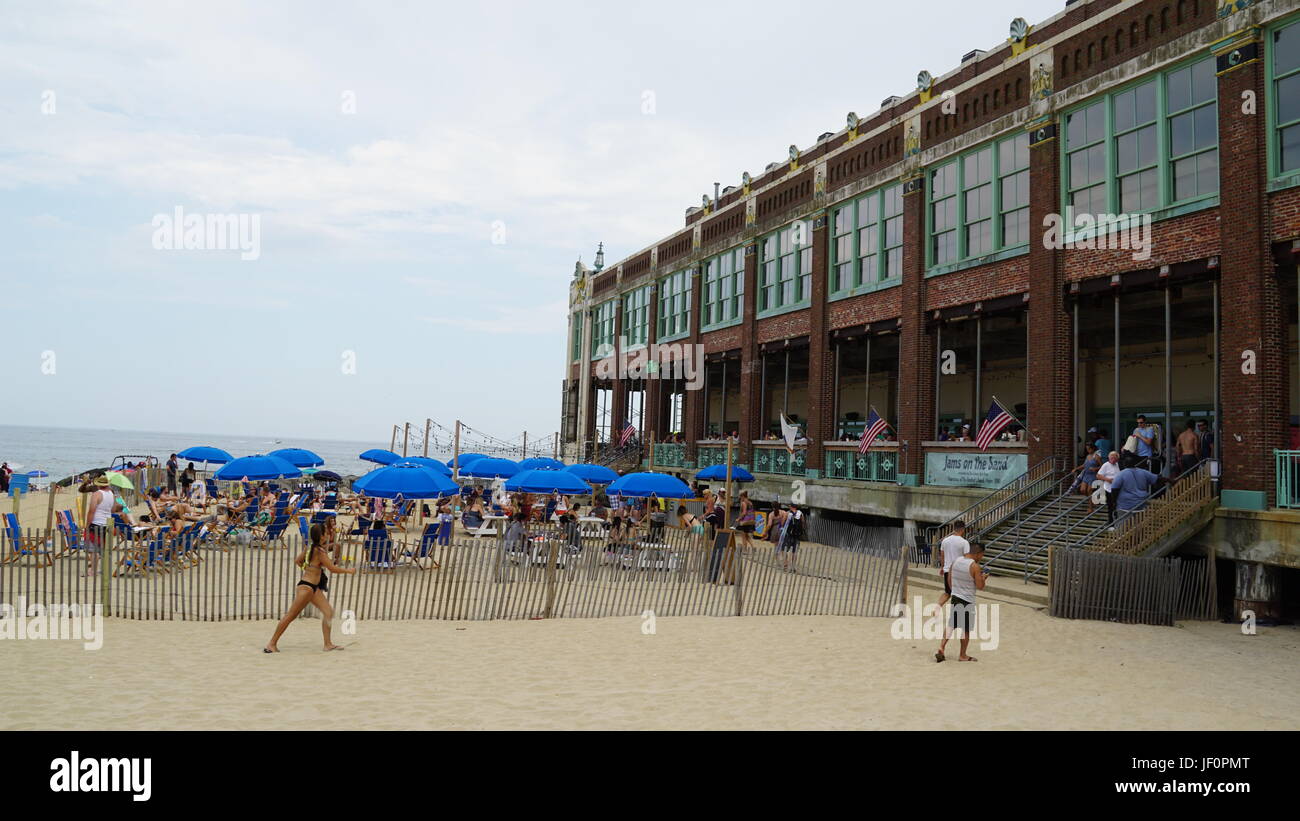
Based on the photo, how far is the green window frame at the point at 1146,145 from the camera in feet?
55.4

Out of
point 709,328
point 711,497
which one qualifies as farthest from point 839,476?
point 709,328

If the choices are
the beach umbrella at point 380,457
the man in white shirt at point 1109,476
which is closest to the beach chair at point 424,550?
the man in white shirt at point 1109,476

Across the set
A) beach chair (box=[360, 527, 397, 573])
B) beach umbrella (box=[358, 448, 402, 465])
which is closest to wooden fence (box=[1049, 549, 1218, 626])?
beach chair (box=[360, 527, 397, 573])

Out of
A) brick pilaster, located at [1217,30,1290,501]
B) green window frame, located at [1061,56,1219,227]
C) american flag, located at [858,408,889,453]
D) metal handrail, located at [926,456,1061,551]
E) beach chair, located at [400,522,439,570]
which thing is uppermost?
green window frame, located at [1061,56,1219,227]

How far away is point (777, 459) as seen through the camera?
29.6m

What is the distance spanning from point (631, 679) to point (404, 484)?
8.80 meters

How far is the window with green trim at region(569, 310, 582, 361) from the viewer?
159 ft

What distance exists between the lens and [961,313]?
73.7 feet

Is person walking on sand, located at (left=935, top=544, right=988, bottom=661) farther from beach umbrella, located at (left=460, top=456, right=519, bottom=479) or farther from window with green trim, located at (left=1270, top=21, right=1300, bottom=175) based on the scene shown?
beach umbrella, located at (left=460, top=456, right=519, bottom=479)

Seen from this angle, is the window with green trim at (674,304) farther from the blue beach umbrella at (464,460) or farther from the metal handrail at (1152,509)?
the metal handrail at (1152,509)

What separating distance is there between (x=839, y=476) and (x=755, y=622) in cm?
1318

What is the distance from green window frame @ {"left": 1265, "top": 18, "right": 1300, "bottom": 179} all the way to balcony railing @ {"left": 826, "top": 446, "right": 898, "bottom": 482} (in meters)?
11.0

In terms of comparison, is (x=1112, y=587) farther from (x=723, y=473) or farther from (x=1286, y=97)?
(x=723, y=473)

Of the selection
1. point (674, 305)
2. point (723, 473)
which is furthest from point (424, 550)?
point (674, 305)
